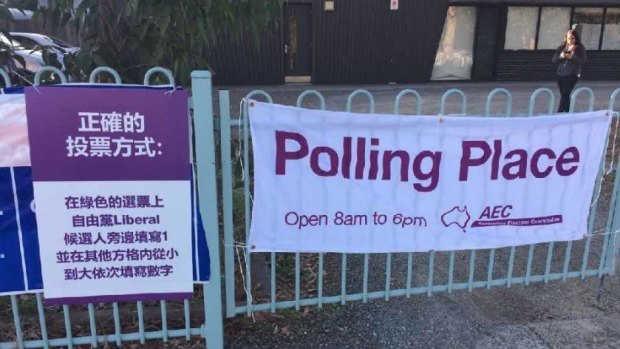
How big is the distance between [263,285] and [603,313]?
2355 mm

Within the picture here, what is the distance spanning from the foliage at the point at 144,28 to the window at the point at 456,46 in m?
14.2

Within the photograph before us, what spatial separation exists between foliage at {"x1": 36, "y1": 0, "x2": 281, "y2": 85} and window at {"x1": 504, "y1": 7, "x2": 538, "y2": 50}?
15.3 m

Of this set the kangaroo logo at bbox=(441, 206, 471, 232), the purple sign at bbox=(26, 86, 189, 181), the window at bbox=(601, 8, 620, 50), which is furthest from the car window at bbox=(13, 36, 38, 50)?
the window at bbox=(601, 8, 620, 50)

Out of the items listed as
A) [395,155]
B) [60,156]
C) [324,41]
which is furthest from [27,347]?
[324,41]

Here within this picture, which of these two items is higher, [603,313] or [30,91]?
[30,91]

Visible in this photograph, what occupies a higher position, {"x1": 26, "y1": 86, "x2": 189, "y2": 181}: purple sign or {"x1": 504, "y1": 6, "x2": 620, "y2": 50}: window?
{"x1": 504, "y1": 6, "x2": 620, "y2": 50}: window

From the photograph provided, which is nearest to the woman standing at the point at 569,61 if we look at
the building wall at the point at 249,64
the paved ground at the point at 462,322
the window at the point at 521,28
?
the paved ground at the point at 462,322

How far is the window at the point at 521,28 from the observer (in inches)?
651

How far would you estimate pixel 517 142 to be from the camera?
10.7 ft

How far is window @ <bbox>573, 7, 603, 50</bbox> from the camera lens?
16.8m

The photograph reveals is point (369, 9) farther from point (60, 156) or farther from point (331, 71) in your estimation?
point (60, 156)

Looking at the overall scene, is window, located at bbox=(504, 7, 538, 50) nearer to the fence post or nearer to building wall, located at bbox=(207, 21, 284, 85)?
building wall, located at bbox=(207, 21, 284, 85)

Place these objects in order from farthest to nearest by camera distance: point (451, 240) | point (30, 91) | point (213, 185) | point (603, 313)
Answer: point (603, 313)
point (451, 240)
point (213, 185)
point (30, 91)

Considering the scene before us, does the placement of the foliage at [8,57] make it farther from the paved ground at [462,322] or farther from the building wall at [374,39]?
the building wall at [374,39]
